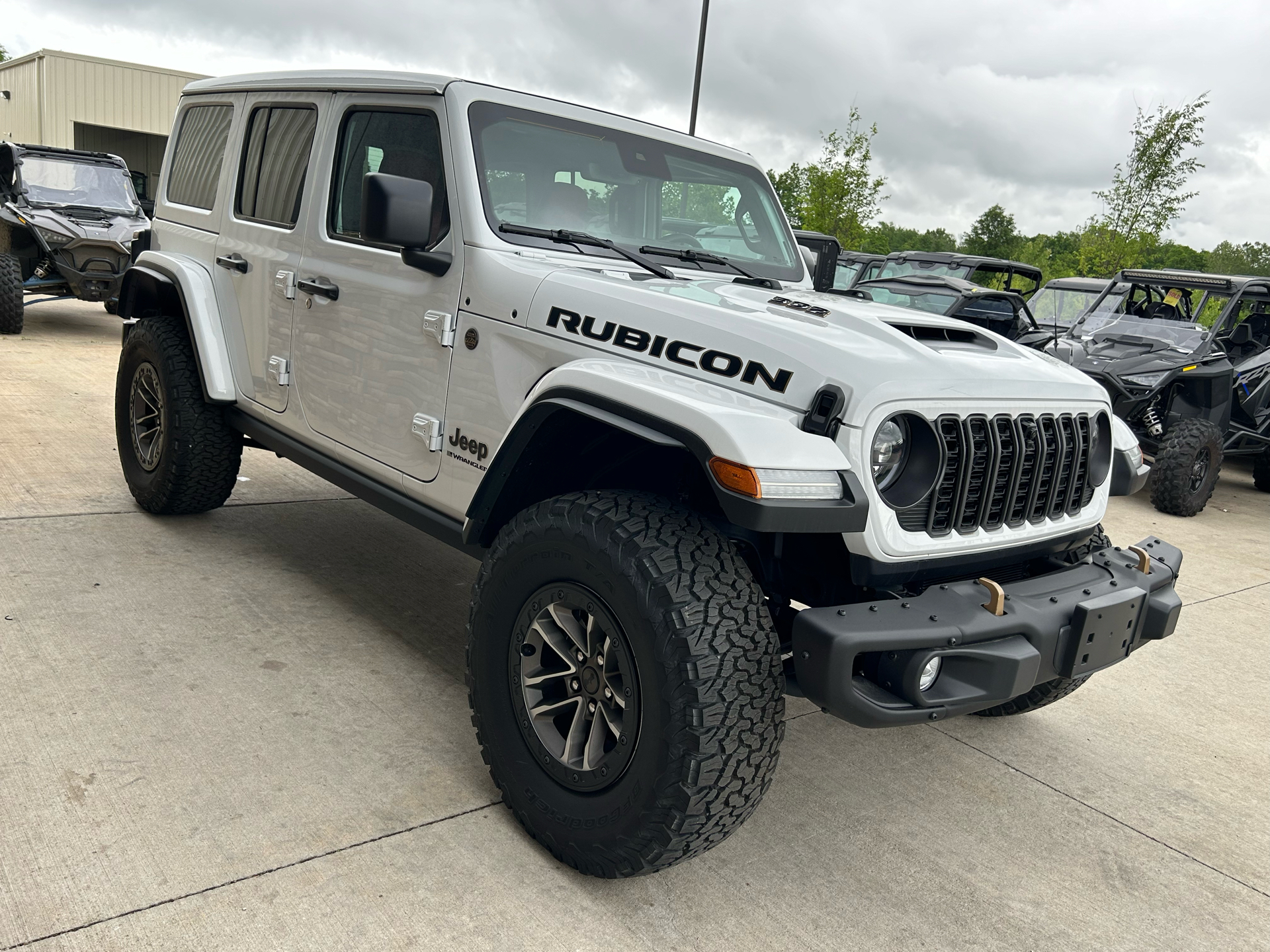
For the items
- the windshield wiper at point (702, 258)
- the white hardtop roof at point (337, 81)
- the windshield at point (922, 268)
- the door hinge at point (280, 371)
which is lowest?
the door hinge at point (280, 371)

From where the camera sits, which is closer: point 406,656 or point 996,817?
point 996,817

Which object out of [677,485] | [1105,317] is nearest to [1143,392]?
[1105,317]

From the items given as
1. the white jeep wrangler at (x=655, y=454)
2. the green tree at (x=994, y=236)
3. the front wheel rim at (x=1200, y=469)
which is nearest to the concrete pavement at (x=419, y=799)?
the white jeep wrangler at (x=655, y=454)

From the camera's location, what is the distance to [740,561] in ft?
7.45

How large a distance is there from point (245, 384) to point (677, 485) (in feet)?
7.63

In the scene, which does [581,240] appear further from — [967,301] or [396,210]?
[967,301]

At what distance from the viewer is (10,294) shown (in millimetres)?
10180

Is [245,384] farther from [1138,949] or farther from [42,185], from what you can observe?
[42,185]

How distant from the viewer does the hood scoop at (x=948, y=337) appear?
2.63m

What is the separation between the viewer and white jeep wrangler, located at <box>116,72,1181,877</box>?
215cm

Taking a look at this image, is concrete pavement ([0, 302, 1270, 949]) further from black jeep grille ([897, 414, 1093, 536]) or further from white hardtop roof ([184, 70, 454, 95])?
white hardtop roof ([184, 70, 454, 95])

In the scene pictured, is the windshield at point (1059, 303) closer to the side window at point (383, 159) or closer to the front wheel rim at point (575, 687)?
the side window at point (383, 159)

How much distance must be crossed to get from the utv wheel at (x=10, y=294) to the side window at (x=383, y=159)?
8.54 m

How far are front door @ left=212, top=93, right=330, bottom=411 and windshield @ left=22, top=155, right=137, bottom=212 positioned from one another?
876 centimetres
